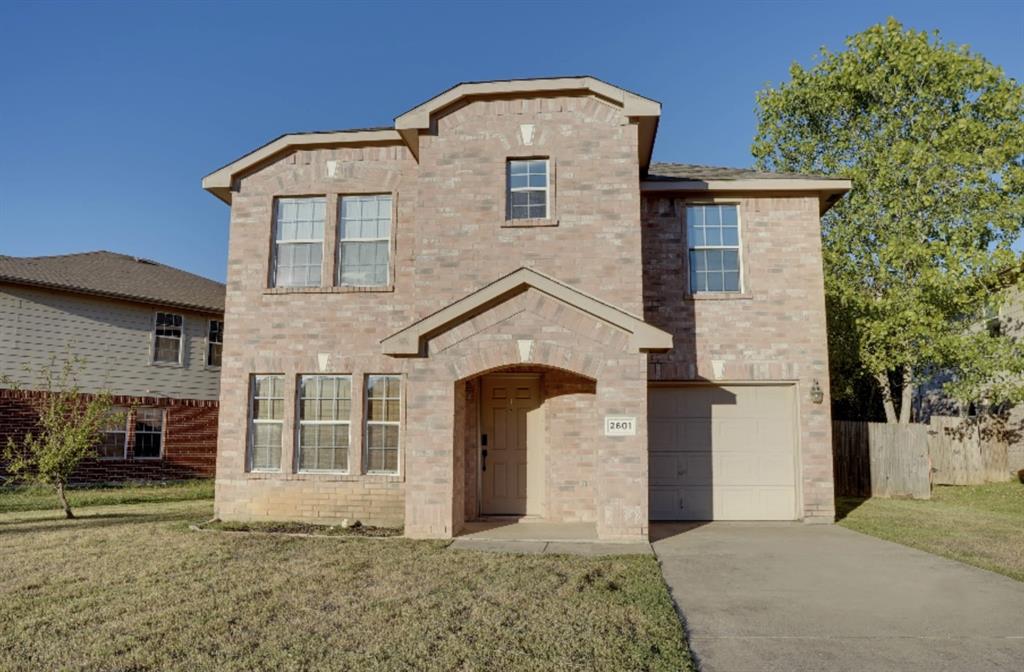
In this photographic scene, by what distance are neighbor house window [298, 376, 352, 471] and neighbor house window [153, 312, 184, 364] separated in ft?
35.3

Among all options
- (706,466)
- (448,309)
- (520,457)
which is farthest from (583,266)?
(706,466)

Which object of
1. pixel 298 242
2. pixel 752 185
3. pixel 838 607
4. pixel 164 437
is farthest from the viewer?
pixel 164 437

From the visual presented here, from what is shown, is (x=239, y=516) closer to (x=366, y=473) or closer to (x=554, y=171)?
(x=366, y=473)

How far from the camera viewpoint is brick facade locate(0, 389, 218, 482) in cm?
1720

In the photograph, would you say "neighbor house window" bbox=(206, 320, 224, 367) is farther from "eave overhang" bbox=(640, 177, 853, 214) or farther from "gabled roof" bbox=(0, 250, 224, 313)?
"eave overhang" bbox=(640, 177, 853, 214)

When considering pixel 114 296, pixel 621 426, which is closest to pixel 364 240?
pixel 621 426

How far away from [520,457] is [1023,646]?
726 centimetres

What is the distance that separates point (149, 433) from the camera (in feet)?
64.5

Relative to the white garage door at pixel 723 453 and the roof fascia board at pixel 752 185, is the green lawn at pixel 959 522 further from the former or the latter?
the roof fascia board at pixel 752 185

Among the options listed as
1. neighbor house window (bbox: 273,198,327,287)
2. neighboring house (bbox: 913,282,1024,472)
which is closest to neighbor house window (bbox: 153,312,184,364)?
neighbor house window (bbox: 273,198,327,287)

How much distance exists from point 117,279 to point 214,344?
3.26 metres

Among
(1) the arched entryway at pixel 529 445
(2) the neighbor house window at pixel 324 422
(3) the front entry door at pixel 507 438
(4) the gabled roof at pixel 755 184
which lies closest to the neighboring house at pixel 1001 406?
(4) the gabled roof at pixel 755 184

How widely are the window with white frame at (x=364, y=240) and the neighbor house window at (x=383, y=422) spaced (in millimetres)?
1738

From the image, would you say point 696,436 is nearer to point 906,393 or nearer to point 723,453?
point 723,453
